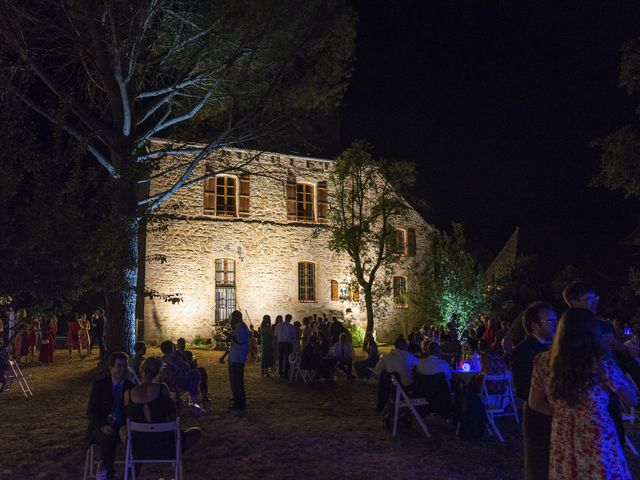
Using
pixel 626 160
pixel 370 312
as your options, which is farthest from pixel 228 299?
pixel 626 160

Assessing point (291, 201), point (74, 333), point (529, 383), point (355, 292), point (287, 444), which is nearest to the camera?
point (529, 383)

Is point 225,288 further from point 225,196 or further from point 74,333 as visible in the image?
point 74,333

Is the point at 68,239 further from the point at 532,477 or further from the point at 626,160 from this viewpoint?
the point at 626,160

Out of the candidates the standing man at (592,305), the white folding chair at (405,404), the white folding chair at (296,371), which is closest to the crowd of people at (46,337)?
the white folding chair at (296,371)

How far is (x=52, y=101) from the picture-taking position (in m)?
14.2

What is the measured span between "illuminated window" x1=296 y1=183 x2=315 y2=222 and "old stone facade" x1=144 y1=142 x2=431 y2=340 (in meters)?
0.04

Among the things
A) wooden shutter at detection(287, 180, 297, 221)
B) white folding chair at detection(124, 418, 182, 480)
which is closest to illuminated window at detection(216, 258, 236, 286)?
wooden shutter at detection(287, 180, 297, 221)

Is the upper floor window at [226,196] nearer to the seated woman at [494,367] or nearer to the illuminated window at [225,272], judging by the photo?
the illuminated window at [225,272]

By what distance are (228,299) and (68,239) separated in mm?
16091

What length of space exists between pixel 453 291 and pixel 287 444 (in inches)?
642

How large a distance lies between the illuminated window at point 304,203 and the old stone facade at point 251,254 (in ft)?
0.13

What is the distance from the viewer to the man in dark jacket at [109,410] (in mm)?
5105

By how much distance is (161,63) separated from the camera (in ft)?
43.8

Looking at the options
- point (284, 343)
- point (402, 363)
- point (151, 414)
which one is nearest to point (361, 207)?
point (284, 343)
